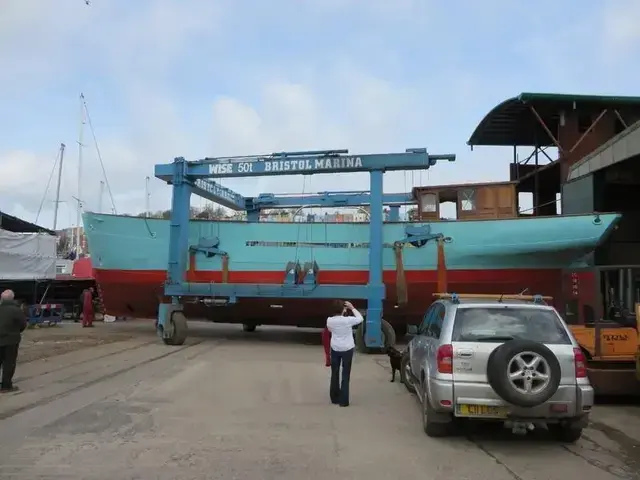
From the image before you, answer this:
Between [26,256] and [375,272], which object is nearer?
[375,272]

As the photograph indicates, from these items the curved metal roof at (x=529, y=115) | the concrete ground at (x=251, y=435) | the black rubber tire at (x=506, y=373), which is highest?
the curved metal roof at (x=529, y=115)

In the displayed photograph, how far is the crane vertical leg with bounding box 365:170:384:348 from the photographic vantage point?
16188 millimetres

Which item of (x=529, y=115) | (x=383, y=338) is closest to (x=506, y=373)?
(x=383, y=338)

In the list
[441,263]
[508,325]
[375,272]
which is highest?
[441,263]

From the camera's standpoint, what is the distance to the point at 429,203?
1953 cm

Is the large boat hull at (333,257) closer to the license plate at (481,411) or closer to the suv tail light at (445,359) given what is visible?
the suv tail light at (445,359)

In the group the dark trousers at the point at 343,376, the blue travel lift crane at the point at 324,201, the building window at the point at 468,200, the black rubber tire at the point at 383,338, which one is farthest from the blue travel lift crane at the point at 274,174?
the dark trousers at the point at 343,376

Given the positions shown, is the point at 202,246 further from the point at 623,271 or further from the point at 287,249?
the point at 623,271

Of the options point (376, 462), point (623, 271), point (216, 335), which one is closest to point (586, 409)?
point (376, 462)

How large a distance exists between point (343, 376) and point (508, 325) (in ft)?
10.0

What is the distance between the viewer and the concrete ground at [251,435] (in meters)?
5.62

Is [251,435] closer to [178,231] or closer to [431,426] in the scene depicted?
[431,426]

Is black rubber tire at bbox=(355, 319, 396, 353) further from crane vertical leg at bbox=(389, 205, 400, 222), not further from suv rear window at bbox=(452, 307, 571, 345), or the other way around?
suv rear window at bbox=(452, 307, 571, 345)

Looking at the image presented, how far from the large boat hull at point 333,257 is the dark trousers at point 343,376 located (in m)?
9.49
